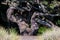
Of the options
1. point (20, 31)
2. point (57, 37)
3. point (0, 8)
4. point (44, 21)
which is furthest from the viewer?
point (0, 8)

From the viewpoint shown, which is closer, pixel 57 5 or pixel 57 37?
pixel 57 37

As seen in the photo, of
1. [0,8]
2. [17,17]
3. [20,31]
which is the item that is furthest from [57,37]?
[0,8]

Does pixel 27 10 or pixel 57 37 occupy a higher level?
pixel 57 37

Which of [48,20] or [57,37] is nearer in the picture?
[57,37]

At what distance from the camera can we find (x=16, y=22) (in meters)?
17.8

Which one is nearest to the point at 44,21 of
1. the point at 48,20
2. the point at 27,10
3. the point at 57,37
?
the point at 48,20

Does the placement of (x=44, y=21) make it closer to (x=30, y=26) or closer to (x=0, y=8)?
(x=30, y=26)

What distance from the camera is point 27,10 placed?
1823 cm

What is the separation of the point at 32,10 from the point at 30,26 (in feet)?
3.79

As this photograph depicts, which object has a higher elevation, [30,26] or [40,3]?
[40,3]

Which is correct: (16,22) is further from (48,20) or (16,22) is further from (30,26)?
(48,20)

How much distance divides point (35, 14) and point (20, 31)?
159cm

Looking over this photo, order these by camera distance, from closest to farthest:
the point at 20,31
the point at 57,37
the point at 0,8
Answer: the point at 57,37, the point at 20,31, the point at 0,8

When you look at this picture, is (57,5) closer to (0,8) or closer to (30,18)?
(30,18)
